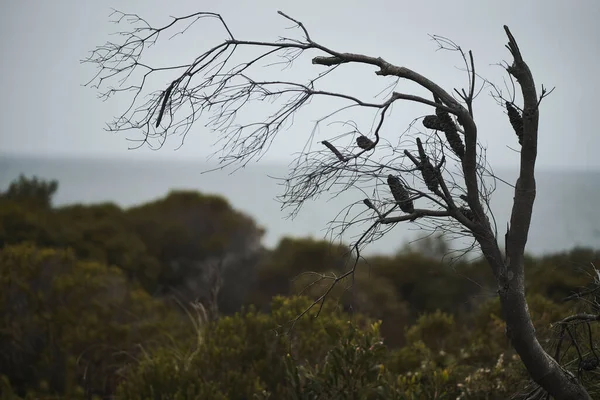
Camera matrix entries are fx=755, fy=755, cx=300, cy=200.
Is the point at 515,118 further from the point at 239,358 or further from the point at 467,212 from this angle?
the point at 239,358

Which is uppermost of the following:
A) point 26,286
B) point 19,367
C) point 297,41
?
point 297,41

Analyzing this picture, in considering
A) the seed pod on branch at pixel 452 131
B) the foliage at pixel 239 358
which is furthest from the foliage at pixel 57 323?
the seed pod on branch at pixel 452 131

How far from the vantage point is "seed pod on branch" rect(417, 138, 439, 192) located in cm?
473

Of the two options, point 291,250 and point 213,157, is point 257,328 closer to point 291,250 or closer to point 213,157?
point 213,157

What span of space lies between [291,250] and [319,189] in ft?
81.5

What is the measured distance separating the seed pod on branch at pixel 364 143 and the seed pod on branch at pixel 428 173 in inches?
15.4

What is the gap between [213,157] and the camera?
15.6 ft

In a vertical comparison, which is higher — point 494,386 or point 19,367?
point 494,386

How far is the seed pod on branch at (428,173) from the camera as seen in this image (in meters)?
4.73

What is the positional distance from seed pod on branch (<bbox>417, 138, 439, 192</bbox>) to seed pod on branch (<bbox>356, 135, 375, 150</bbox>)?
0.39 m

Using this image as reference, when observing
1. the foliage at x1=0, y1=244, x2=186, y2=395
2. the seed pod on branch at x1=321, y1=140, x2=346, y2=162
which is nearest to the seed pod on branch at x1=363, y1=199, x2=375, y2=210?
the seed pod on branch at x1=321, y1=140, x2=346, y2=162

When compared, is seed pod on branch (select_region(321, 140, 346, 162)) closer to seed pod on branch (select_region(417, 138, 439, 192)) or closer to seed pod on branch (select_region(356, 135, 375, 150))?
seed pod on branch (select_region(356, 135, 375, 150))

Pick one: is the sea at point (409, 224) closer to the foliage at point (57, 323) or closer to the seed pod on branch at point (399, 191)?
the seed pod on branch at point (399, 191)

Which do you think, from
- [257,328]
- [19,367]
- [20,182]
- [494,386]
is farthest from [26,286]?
[20,182]
